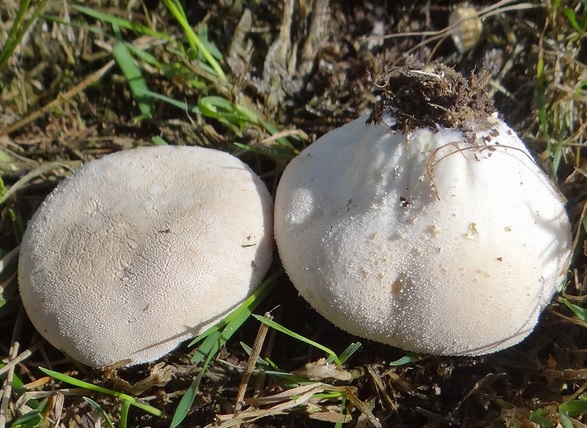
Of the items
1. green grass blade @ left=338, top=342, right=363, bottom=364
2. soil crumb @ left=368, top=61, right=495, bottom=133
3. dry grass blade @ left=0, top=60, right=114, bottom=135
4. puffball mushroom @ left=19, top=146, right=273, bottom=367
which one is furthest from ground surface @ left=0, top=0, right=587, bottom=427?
soil crumb @ left=368, top=61, right=495, bottom=133

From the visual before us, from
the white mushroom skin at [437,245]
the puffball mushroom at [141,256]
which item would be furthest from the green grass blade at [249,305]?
the white mushroom skin at [437,245]

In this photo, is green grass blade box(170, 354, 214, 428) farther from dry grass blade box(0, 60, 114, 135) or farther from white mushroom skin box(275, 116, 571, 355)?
dry grass blade box(0, 60, 114, 135)

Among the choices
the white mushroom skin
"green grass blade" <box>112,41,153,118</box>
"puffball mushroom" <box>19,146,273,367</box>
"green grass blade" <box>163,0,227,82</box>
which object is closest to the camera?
the white mushroom skin

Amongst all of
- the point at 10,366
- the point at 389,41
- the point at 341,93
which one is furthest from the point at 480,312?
the point at 10,366

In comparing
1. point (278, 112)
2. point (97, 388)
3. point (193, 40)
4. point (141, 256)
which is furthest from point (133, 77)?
point (97, 388)

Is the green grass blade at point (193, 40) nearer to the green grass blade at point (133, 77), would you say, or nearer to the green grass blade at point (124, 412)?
the green grass blade at point (133, 77)

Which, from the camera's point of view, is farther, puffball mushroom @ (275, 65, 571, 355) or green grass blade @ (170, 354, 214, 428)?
green grass blade @ (170, 354, 214, 428)

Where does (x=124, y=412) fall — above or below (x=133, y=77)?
below

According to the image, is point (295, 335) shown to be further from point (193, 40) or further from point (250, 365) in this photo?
point (193, 40)
